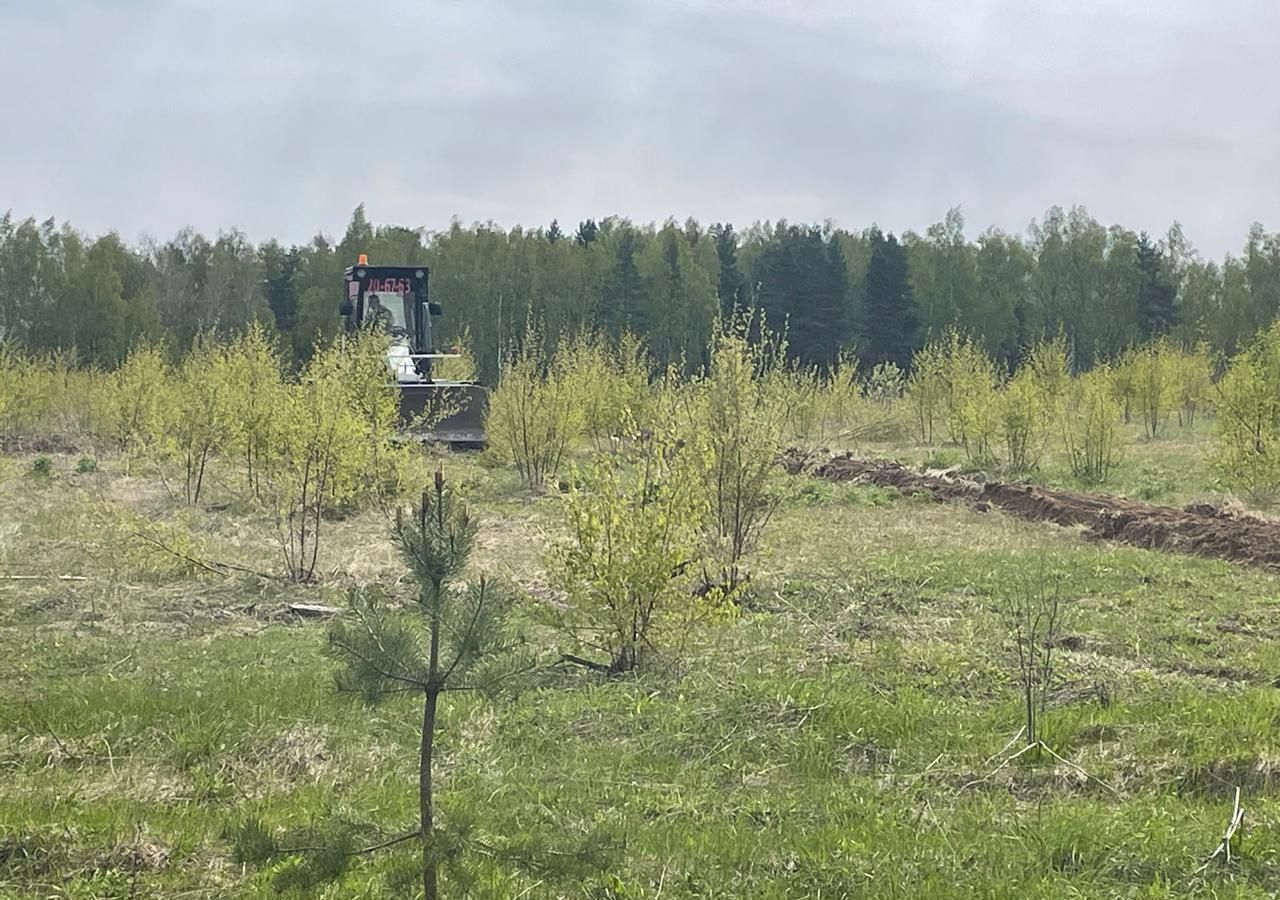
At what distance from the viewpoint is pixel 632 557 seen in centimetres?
737

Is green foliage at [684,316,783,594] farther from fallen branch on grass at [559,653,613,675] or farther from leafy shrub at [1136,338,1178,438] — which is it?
leafy shrub at [1136,338,1178,438]

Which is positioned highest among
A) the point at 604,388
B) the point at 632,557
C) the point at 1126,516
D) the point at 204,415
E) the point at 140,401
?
the point at 604,388

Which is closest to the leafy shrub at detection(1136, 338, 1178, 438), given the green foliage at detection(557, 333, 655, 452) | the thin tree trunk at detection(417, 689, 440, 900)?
the green foliage at detection(557, 333, 655, 452)

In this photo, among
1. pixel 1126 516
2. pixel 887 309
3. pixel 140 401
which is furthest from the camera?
pixel 887 309

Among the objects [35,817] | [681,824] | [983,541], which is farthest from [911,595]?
[35,817]

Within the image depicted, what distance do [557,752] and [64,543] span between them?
9.17 meters

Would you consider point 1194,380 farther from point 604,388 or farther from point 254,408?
point 254,408

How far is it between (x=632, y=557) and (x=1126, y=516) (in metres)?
8.78

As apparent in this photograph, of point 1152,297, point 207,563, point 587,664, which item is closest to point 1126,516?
point 587,664

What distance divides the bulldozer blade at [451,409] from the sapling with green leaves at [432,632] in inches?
696

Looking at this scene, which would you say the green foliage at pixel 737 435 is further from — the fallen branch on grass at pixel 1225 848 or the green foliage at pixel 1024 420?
the green foliage at pixel 1024 420

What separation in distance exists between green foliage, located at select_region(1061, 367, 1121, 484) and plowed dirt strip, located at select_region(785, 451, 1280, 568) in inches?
105

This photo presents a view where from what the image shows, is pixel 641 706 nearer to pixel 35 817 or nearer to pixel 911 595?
pixel 35 817

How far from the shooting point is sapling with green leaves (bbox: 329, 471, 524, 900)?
3324 millimetres
